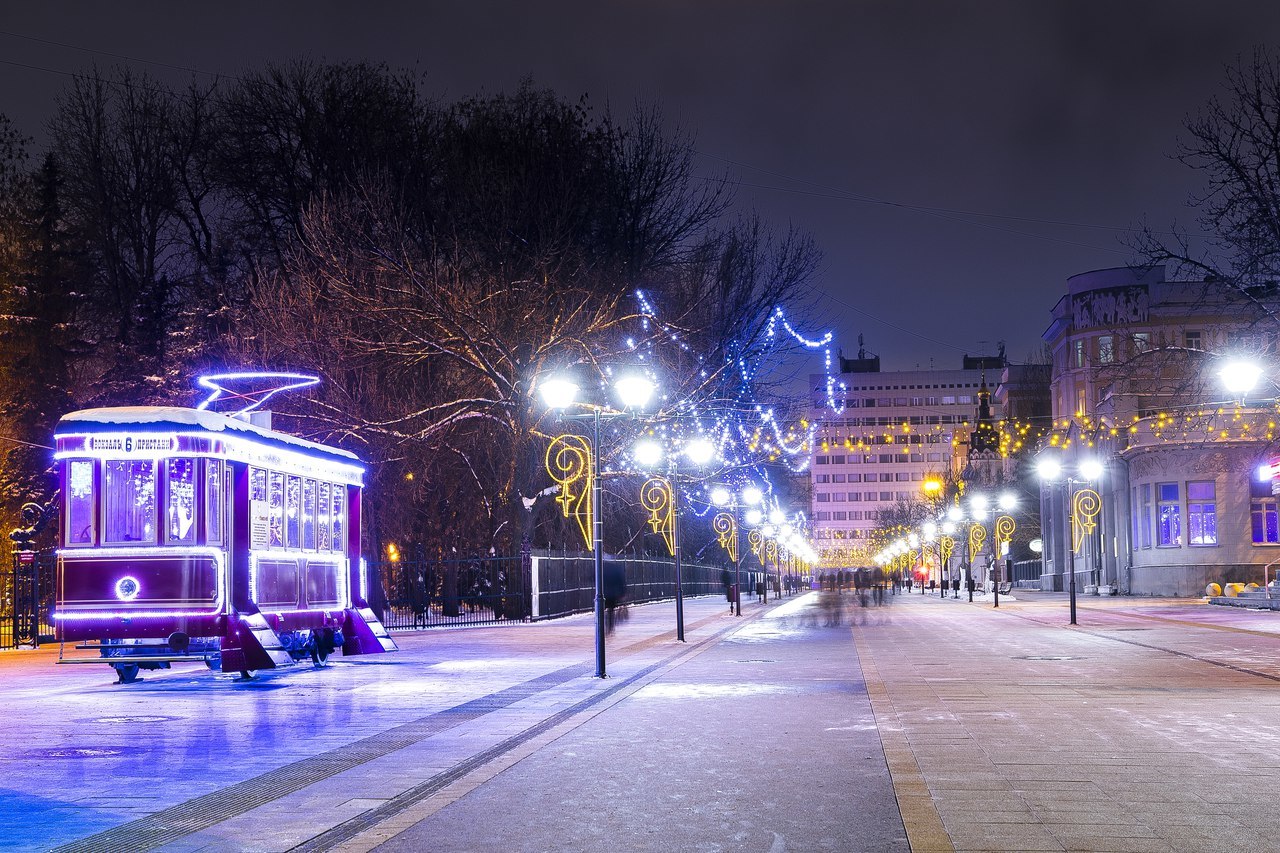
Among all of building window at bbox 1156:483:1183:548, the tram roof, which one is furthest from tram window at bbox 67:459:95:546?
building window at bbox 1156:483:1183:548

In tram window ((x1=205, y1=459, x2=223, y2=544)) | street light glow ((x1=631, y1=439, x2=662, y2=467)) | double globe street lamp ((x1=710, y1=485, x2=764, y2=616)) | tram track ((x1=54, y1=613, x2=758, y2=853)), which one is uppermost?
street light glow ((x1=631, y1=439, x2=662, y2=467))

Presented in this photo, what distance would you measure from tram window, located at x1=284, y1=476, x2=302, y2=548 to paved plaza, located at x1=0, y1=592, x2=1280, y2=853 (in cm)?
218

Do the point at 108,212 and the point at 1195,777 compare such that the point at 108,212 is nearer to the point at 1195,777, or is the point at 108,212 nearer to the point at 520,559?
the point at 520,559

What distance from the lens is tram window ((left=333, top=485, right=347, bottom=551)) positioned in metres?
25.8

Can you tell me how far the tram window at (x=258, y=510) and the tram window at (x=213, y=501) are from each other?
835mm

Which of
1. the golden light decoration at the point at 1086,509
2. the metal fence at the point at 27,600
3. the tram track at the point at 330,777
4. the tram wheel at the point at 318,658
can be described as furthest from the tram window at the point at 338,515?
the golden light decoration at the point at 1086,509

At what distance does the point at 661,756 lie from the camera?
11773mm

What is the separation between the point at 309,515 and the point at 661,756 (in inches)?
544

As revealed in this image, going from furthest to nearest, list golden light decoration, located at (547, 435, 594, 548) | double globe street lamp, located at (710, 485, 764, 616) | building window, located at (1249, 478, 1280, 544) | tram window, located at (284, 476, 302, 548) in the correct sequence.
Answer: building window, located at (1249, 478, 1280, 544) → double globe street lamp, located at (710, 485, 764, 616) → golden light decoration, located at (547, 435, 594, 548) → tram window, located at (284, 476, 302, 548)

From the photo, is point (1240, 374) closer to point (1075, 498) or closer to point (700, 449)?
point (700, 449)

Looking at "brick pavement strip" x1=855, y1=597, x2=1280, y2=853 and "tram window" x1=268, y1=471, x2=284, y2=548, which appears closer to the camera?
"brick pavement strip" x1=855, y1=597, x2=1280, y2=853

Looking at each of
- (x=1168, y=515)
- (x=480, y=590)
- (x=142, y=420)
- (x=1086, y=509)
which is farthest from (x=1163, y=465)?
(x=142, y=420)

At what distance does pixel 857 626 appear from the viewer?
37.4 m

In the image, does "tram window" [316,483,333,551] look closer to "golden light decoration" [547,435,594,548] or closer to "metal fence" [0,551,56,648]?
"metal fence" [0,551,56,648]
